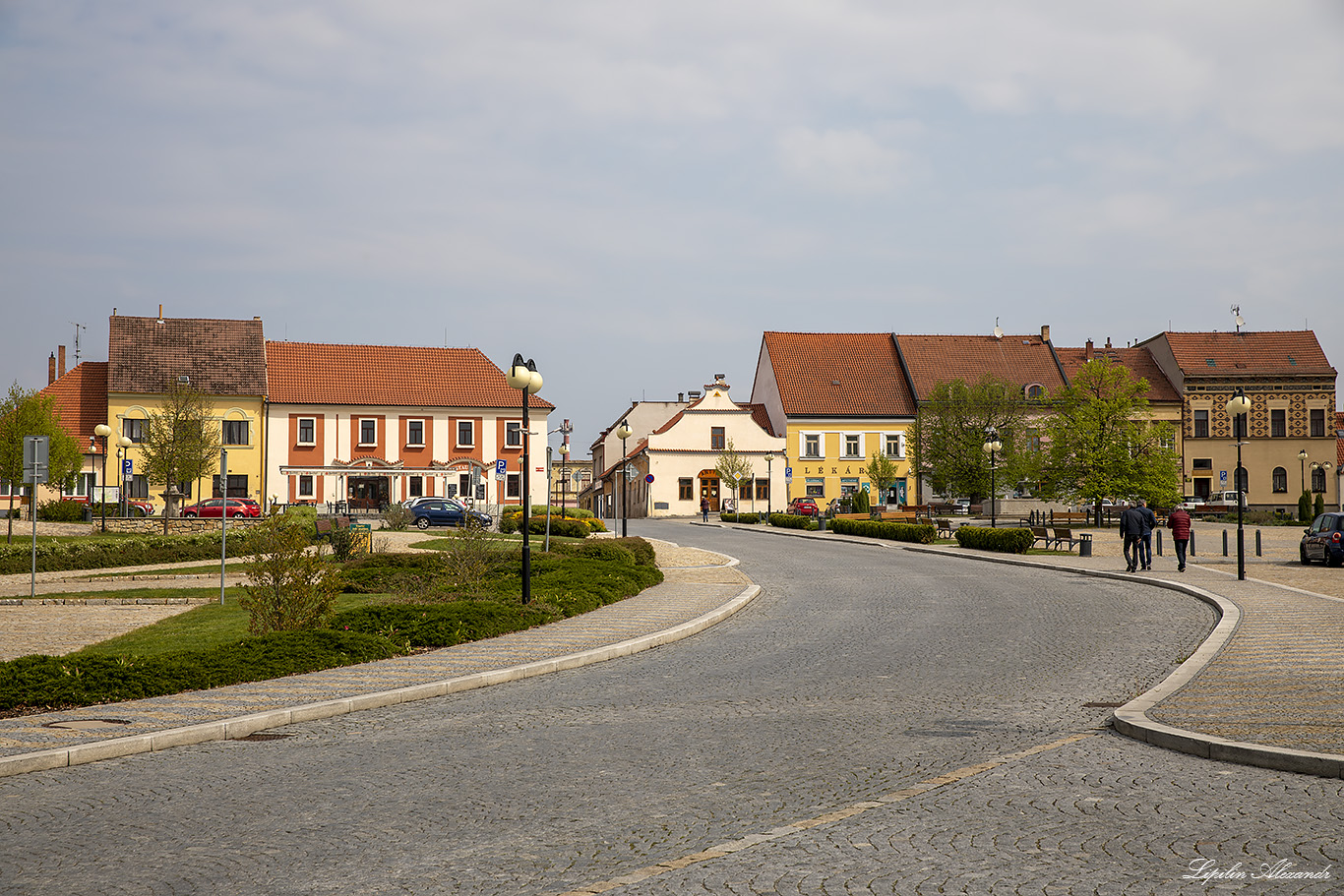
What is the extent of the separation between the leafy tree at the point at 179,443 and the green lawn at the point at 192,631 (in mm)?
30989

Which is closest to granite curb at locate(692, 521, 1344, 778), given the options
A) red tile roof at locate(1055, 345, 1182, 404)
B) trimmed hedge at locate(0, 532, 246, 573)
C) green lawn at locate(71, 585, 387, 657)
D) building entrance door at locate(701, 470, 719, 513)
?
green lawn at locate(71, 585, 387, 657)

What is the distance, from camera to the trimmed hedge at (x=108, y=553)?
27609 millimetres

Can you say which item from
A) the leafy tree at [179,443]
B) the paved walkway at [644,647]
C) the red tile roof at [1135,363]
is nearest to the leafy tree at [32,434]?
the leafy tree at [179,443]

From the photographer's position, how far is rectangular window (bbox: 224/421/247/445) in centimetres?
6438

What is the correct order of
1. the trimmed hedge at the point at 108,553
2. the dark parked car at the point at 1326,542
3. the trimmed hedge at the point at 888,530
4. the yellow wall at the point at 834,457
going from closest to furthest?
the dark parked car at the point at 1326,542 → the trimmed hedge at the point at 108,553 → the trimmed hedge at the point at 888,530 → the yellow wall at the point at 834,457

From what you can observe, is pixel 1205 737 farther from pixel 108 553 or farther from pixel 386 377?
pixel 386 377

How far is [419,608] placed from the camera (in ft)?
45.9

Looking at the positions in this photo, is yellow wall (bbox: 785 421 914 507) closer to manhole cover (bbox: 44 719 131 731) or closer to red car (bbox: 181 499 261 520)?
red car (bbox: 181 499 261 520)

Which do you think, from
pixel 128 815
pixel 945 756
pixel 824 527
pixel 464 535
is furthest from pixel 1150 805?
pixel 824 527

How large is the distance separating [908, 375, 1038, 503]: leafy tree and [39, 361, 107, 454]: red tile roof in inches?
1934

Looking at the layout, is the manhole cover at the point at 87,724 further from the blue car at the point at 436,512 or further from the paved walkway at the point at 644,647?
the blue car at the point at 436,512

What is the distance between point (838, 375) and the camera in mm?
79812

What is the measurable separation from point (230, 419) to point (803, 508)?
33.9 m

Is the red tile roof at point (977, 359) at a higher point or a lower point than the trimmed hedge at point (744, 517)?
higher
